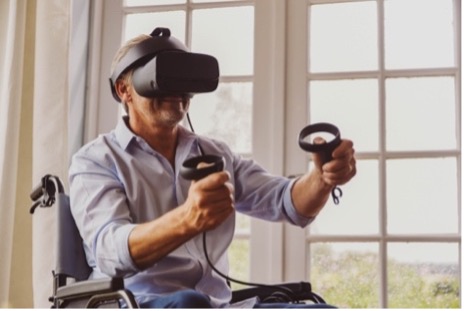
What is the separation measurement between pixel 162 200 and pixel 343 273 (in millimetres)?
713

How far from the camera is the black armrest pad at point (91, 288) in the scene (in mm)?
1305

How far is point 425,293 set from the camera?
2.10 meters

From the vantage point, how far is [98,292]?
1.34 m

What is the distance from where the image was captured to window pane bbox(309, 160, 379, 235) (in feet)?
6.94

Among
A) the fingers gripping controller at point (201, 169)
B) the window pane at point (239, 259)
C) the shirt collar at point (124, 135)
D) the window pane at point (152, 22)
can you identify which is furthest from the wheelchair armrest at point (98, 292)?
the window pane at point (152, 22)

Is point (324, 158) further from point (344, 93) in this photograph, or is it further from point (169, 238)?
point (344, 93)

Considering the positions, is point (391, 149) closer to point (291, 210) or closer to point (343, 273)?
point (343, 273)

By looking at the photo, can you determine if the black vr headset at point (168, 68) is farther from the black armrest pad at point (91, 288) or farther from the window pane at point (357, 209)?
the window pane at point (357, 209)

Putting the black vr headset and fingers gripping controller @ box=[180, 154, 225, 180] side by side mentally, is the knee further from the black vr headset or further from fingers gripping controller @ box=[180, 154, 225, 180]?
the black vr headset

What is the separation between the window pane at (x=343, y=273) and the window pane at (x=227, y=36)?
57 cm

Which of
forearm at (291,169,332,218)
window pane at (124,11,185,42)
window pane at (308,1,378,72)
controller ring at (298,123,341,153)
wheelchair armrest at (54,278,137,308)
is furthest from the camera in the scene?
window pane at (124,11,185,42)

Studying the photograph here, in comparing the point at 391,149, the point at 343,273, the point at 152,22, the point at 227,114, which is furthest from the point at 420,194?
the point at 152,22

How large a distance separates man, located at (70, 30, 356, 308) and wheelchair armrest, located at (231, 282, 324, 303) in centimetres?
6

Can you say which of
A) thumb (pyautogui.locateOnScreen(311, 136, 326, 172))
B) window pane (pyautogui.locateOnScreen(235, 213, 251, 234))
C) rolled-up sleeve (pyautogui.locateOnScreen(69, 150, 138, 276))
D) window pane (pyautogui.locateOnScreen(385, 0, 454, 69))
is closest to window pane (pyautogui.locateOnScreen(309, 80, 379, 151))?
window pane (pyautogui.locateOnScreen(385, 0, 454, 69))
